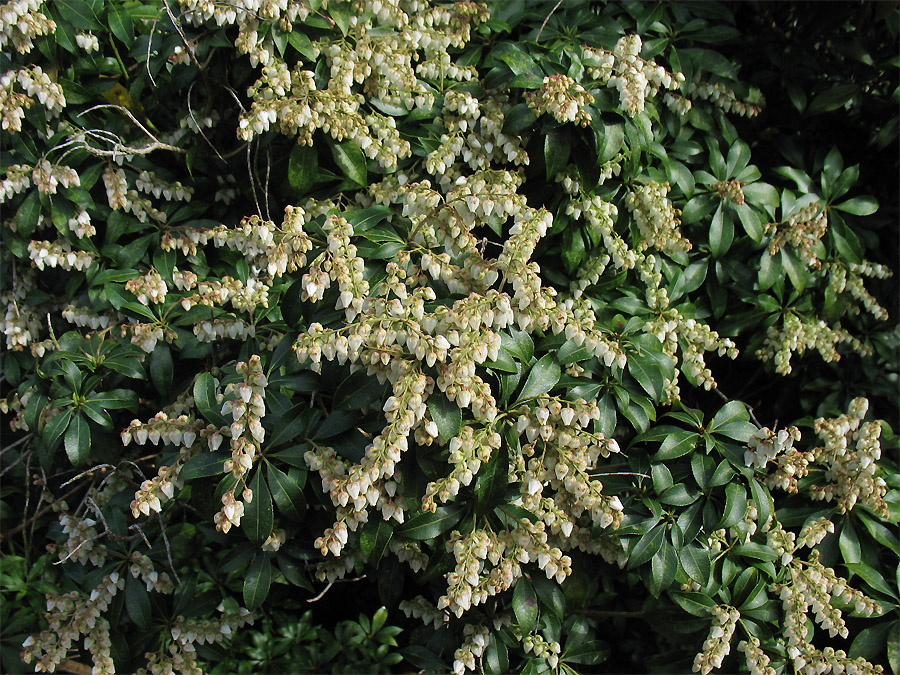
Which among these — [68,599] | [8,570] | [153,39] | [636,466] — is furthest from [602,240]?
[8,570]

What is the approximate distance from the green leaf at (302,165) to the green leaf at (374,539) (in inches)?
45.8

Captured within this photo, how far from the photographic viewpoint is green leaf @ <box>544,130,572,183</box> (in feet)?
7.91

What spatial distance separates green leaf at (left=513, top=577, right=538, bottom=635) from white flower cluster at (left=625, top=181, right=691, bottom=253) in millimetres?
1209

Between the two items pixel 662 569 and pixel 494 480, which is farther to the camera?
pixel 662 569

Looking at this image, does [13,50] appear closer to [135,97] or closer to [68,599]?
[135,97]

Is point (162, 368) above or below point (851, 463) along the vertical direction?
above

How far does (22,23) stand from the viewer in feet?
8.02

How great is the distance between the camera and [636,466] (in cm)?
235

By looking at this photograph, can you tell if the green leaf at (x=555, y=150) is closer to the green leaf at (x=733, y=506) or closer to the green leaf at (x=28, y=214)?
the green leaf at (x=733, y=506)

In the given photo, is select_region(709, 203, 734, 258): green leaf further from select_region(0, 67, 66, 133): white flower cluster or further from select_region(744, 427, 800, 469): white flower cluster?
select_region(0, 67, 66, 133): white flower cluster

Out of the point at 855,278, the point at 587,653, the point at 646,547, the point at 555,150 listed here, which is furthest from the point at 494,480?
the point at 855,278

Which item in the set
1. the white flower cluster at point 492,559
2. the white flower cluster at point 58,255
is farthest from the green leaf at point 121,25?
the white flower cluster at point 492,559

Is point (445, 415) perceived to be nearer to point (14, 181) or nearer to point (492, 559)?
point (492, 559)

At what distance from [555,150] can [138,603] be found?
1979mm
